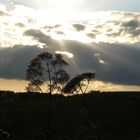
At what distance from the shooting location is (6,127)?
398 feet

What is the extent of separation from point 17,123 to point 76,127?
16.3 metres

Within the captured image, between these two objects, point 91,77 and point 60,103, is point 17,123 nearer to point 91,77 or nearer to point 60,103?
point 60,103

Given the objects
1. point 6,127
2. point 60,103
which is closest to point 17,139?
point 6,127

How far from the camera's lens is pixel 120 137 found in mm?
111938

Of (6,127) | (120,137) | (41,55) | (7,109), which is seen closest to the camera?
(41,55)

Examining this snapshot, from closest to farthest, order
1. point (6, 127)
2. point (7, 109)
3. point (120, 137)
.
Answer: point (120, 137) < point (6, 127) < point (7, 109)

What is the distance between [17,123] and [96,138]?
89.1ft

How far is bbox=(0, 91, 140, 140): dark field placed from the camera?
113625 millimetres

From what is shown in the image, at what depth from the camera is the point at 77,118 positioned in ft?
412

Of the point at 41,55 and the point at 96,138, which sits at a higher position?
the point at 41,55

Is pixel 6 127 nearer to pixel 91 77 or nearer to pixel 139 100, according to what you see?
pixel 91 77

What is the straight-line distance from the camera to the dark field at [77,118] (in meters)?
114

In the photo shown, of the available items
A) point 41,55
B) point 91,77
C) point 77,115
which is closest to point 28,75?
point 41,55

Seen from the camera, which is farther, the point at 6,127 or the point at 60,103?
the point at 60,103
